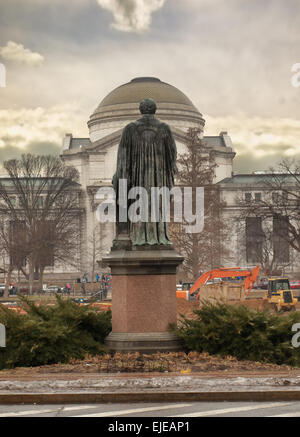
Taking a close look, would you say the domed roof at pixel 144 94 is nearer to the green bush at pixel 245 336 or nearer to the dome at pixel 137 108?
the dome at pixel 137 108

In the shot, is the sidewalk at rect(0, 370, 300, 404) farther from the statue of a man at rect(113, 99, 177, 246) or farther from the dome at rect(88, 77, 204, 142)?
the dome at rect(88, 77, 204, 142)

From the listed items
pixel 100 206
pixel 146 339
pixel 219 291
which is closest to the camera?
pixel 146 339

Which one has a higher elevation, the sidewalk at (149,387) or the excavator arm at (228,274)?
the excavator arm at (228,274)

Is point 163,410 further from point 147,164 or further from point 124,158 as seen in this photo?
point 124,158

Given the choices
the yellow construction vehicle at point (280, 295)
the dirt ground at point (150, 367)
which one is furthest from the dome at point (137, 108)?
the dirt ground at point (150, 367)

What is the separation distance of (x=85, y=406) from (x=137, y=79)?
107198mm

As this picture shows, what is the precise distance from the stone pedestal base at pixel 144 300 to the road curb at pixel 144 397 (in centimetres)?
315

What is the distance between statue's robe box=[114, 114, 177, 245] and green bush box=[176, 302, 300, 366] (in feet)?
5.14

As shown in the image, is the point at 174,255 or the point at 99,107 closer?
the point at 174,255

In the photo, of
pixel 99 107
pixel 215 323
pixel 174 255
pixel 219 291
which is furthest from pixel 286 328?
pixel 99 107

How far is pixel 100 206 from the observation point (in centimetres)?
9294

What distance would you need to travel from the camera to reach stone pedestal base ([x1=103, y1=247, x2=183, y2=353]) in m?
13.0

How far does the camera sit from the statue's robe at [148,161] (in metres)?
13.6
